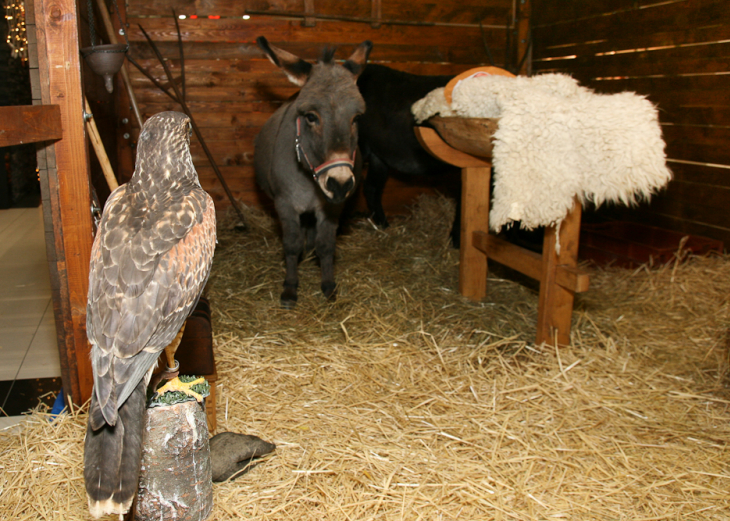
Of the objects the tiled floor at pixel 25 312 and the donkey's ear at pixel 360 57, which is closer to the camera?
the tiled floor at pixel 25 312

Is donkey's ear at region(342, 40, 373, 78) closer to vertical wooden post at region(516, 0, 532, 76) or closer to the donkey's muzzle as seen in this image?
the donkey's muzzle

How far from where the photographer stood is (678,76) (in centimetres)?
420

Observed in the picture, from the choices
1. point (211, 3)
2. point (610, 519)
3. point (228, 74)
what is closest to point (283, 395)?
point (610, 519)

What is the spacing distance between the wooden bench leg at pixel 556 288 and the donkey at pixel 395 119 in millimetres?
1861

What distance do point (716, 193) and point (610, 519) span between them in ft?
11.0

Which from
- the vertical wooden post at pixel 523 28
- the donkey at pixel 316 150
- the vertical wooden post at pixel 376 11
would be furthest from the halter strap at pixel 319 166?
the vertical wooden post at pixel 523 28

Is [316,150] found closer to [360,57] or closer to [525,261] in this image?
[360,57]

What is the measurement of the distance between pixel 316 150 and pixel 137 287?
1.89 m

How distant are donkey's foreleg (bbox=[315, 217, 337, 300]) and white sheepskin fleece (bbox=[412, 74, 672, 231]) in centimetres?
139

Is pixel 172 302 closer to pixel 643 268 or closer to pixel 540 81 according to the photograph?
pixel 540 81

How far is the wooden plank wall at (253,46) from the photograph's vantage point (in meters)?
4.78

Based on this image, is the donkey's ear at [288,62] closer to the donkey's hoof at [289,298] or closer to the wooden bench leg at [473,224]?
the wooden bench leg at [473,224]

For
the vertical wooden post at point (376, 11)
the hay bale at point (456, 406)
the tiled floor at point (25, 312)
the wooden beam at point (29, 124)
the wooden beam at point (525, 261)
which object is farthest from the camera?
the vertical wooden post at point (376, 11)

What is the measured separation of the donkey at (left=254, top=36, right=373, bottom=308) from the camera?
309 centimetres
